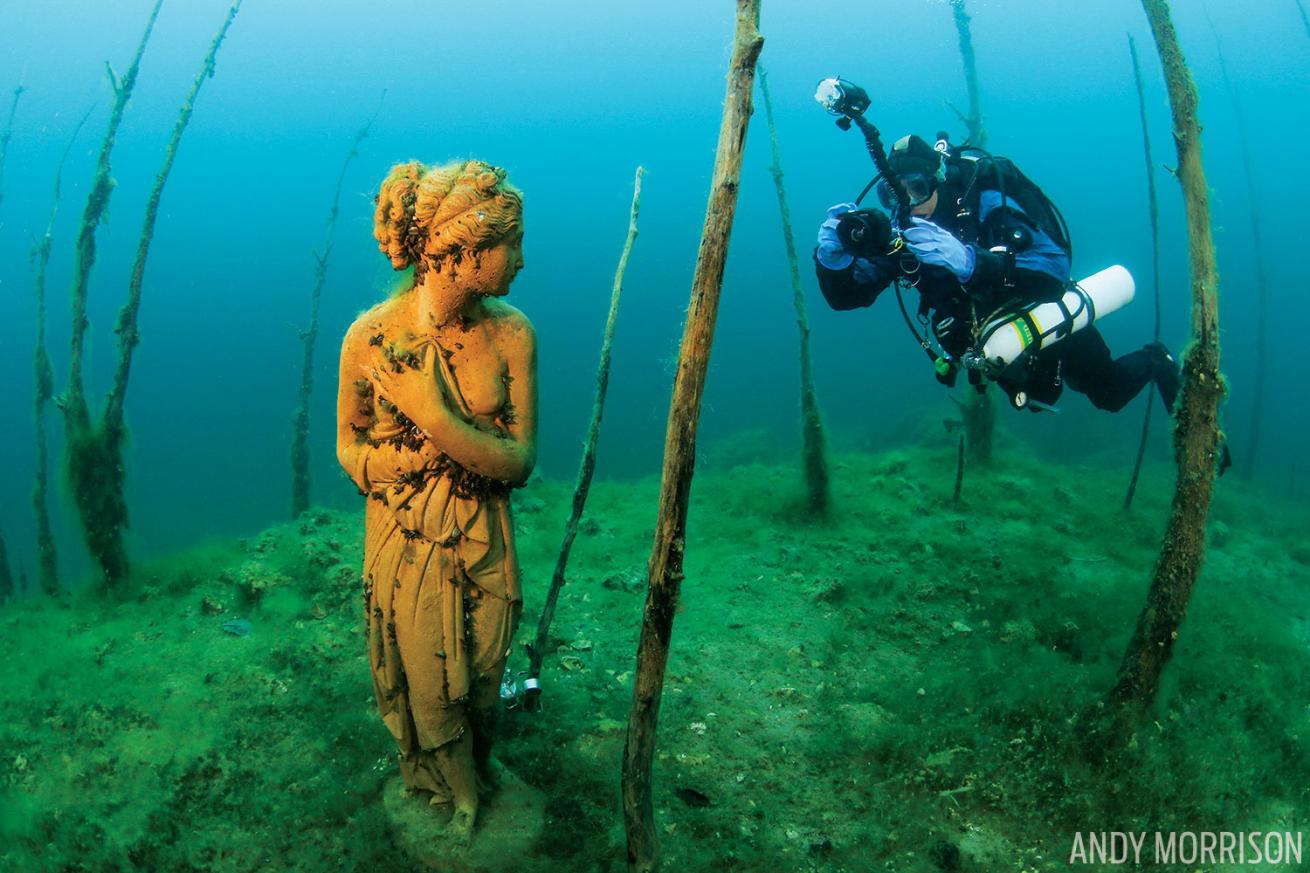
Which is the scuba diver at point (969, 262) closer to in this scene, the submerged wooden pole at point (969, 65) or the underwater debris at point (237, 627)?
the underwater debris at point (237, 627)

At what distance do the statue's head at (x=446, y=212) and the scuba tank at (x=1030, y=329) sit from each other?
2742 mm

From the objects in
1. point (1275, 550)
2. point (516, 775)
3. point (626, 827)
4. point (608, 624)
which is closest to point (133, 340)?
point (608, 624)

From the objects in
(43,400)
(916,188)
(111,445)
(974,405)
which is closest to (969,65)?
(974,405)

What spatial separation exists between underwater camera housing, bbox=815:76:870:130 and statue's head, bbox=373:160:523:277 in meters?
2.04

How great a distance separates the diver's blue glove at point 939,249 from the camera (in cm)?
393

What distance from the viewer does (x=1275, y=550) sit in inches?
378

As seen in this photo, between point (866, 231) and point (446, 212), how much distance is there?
2.31 m

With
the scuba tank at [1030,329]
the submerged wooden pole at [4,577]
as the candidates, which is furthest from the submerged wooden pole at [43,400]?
the scuba tank at [1030,329]

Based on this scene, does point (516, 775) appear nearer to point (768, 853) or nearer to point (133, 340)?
point (768, 853)

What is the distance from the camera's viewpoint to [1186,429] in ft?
13.2

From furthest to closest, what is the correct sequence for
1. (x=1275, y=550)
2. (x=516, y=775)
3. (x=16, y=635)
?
1. (x=1275, y=550)
2. (x=16, y=635)
3. (x=516, y=775)

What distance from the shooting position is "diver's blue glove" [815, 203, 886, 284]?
4.08m

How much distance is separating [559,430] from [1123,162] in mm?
115070

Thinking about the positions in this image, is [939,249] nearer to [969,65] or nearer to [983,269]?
[983,269]
